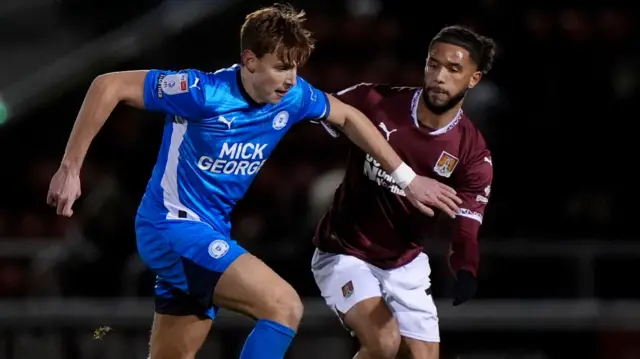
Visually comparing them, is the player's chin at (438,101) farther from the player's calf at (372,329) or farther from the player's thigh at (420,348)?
the player's thigh at (420,348)

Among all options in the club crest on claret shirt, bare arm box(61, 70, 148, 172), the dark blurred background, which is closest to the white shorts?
the club crest on claret shirt

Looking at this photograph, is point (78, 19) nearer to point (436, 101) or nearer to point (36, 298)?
point (36, 298)

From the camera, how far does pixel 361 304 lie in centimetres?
548

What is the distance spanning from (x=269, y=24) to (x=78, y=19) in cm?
625

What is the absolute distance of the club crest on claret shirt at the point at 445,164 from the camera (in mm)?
5613

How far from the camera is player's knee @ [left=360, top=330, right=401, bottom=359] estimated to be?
5.47m

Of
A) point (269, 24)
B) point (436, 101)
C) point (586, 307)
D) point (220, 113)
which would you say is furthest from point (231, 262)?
point (586, 307)

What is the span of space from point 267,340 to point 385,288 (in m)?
1.26

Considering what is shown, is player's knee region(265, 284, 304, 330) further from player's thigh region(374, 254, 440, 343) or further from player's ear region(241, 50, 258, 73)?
player's thigh region(374, 254, 440, 343)

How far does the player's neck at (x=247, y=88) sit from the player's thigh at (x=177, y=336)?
0.97 m

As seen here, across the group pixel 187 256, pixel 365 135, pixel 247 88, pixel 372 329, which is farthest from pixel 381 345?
pixel 247 88

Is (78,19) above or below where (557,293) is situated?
above

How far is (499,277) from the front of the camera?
7.63 meters

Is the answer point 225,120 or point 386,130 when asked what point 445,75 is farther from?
point 225,120
